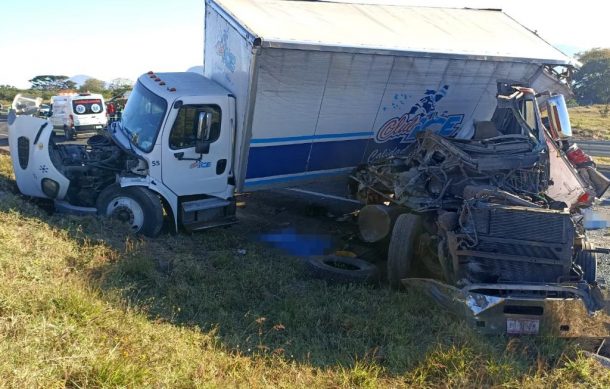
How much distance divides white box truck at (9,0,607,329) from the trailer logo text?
0.02 metres

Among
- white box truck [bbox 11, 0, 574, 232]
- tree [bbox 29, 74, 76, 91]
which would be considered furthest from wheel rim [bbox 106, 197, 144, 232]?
tree [bbox 29, 74, 76, 91]

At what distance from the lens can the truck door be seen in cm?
710

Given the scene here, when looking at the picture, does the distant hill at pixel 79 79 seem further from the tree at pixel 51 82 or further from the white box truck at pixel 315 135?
the white box truck at pixel 315 135

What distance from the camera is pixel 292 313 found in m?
4.98

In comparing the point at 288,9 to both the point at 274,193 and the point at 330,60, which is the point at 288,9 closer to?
the point at 330,60

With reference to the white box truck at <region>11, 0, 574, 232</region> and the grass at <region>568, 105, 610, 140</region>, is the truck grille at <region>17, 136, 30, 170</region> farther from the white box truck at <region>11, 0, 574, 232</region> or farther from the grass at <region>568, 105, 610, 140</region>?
the grass at <region>568, 105, 610, 140</region>

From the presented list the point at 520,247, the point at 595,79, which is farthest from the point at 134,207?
the point at 595,79

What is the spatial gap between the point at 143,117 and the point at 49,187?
159 centimetres

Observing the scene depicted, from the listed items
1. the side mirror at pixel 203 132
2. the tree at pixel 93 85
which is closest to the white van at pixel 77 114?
the side mirror at pixel 203 132

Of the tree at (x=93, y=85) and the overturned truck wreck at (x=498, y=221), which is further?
the tree at (x=93, y=85)

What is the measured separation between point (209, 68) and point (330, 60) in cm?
236

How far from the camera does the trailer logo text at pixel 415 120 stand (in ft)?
27.5

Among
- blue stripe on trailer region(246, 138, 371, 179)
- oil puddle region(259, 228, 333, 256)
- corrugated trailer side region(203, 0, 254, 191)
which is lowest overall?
oil puddle region(259, 228, 333, 256)

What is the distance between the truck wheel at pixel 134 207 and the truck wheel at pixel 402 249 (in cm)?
319
